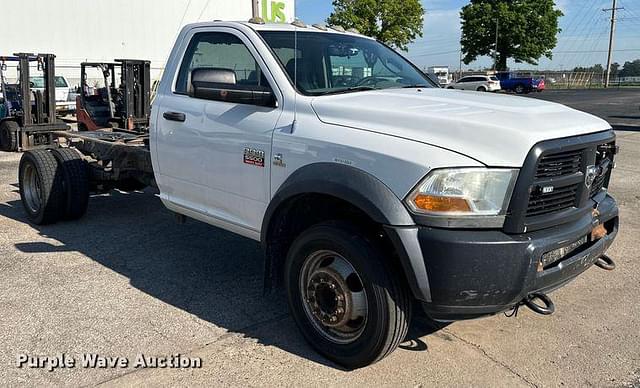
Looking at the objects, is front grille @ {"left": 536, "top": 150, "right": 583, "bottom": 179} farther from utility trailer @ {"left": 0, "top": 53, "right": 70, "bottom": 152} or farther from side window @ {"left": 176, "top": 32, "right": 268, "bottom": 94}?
utility trailer @ {"left": 0, "top": 53, "right": 70, "bottom": 152}

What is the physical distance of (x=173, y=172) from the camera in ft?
14.9

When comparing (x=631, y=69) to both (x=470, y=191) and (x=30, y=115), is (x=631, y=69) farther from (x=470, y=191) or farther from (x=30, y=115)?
(x=470, y=191)

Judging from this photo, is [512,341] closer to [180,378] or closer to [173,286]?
[180,378]

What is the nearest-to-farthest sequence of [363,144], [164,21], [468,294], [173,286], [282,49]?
1. [468,294]
2. [363,144]
3. [282,49]
4. [173,286]
5. [164,21]

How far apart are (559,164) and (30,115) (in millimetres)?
12522

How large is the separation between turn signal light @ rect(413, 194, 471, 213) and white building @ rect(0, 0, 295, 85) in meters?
26.2

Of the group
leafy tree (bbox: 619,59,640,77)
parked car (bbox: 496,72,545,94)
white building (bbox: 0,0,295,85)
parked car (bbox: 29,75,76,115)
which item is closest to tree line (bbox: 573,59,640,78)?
leafy tree (bbox: 619,59,640,77)

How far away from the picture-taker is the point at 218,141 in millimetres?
4016

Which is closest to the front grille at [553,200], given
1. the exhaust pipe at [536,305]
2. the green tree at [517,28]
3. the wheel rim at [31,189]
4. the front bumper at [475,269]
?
the front bumper at [475,269]

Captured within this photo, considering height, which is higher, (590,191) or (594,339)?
(590,191)

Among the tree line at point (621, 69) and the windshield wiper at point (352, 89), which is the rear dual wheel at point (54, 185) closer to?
the windshield wiper at point (352, 89)

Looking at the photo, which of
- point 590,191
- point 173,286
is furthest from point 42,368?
point 590,191

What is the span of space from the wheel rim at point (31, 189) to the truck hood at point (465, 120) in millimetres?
4155

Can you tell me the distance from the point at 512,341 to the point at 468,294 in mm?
1087
